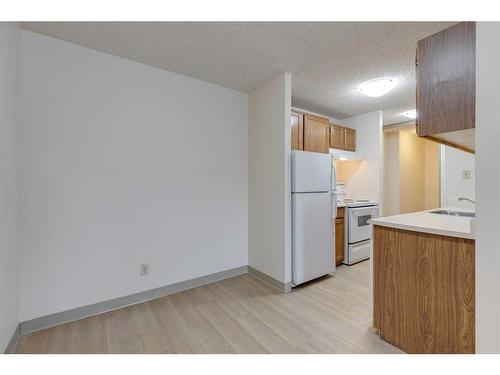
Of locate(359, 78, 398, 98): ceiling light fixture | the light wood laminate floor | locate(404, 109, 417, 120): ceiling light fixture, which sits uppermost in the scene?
locate(404, 109, 417, 120): ceiling light fixture

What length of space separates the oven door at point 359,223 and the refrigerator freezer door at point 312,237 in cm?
60

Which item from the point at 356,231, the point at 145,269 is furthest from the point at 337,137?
the point at 145,269

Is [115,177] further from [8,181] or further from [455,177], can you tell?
[455,177]

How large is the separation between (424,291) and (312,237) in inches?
51.4

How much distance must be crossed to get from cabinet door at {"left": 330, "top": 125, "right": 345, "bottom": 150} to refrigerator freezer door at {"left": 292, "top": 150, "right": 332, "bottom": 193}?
35.4 inches

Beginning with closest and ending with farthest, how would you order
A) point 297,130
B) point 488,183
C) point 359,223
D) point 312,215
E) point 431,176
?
point 488,183 → point 312,215 → point 297,130 → point 359,223 → point 431,176

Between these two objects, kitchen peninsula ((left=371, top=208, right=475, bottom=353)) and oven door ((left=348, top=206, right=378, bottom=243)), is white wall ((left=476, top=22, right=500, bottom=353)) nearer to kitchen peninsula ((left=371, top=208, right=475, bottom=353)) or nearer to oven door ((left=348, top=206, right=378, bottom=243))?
kitchen peninsula ((left=371, top=208, right=475, bottom=353))

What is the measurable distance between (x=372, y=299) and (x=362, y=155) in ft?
9.15

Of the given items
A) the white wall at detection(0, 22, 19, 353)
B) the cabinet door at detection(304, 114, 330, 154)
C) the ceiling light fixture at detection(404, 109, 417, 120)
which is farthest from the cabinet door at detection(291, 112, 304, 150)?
the white wall at detection(0, 22, 19, 353)

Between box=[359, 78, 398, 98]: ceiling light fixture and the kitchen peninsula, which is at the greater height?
box=[359, 78, 398, 98]: ceiling light fixture

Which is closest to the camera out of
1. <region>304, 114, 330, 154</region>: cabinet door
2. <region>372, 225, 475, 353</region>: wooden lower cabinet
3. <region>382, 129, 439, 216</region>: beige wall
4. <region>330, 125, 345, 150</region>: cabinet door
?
<region>372, 225, 475, 353</region>: wooden lower cabinet

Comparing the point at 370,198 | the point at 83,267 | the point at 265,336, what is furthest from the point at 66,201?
the point at 370,198

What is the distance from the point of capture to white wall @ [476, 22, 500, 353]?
1.01 metres

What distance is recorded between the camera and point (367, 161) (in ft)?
13.0
